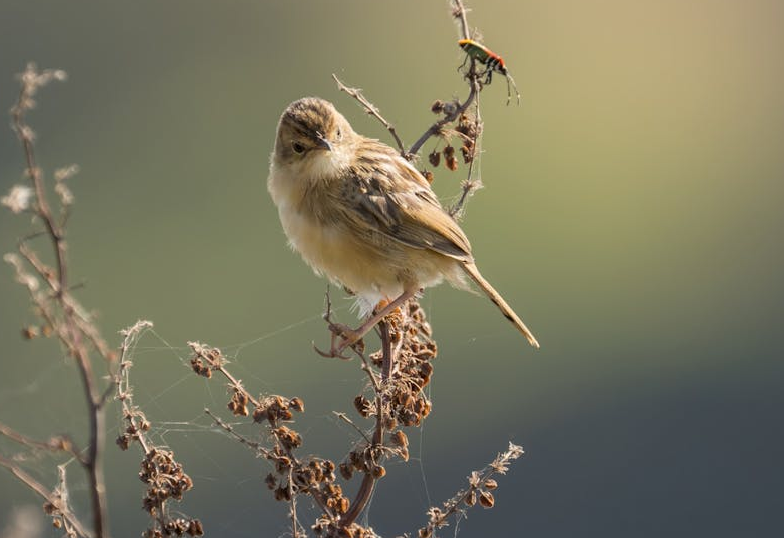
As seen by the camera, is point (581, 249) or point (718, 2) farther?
point (718, 2)

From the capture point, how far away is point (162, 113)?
25859 mm

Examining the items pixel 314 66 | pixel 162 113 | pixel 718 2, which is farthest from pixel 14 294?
pixel 718 2

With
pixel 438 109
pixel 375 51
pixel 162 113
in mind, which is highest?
pixel 375 51

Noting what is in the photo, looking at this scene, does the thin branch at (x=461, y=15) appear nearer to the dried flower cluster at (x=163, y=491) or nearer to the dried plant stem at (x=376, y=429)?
the dried plant stem at (x=376, y=429)

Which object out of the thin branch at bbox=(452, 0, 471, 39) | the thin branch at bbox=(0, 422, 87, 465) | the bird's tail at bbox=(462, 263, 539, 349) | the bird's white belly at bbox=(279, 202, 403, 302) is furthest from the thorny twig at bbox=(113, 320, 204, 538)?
the bird's tail at bbox=(462, 263, 539, 349)

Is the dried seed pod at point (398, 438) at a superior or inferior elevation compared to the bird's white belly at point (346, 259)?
inferior

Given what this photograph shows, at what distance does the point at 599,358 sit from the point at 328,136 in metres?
17.1

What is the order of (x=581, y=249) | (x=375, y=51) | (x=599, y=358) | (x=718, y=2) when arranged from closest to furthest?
(x=599, y=358) → (x=581, y=249) → (x=375, y=51) → (x=718, y=2)

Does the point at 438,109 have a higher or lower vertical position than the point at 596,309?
lower

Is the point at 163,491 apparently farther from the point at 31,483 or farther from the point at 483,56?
the point at 483,56

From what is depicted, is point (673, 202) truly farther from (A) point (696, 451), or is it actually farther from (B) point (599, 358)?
(A) point (696, 451)

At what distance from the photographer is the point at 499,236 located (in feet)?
75.6

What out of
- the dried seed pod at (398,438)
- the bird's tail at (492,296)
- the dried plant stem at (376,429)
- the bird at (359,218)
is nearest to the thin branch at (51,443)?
the dried plant stem at (376,429)

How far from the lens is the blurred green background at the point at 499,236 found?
1660 centimetres
